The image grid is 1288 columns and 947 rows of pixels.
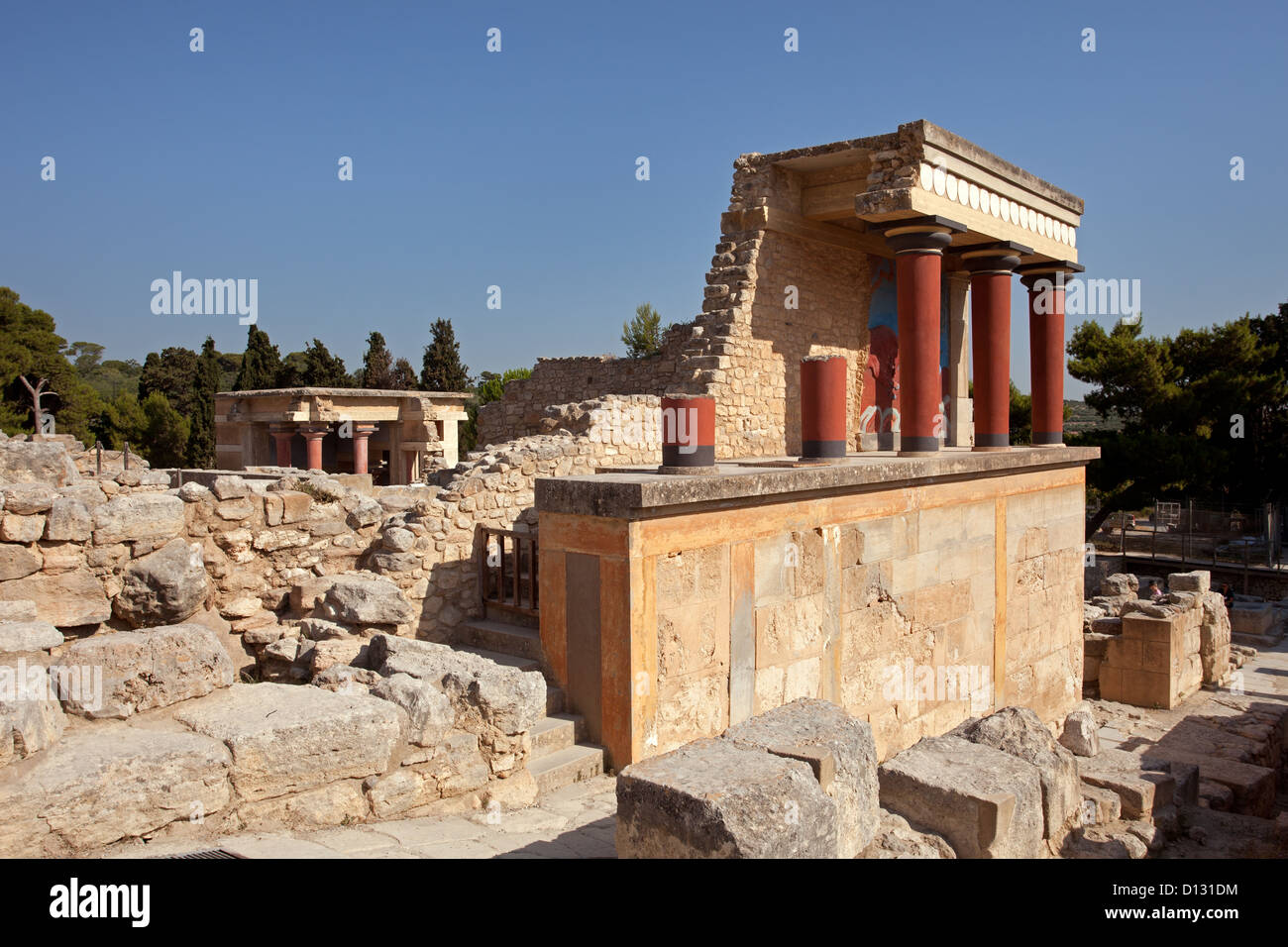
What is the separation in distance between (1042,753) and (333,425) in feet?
67.3

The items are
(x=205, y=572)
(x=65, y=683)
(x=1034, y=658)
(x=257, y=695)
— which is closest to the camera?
(x=65, y=683)

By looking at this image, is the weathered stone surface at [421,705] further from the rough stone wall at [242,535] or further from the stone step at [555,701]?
the rough stone wall at [242,535]

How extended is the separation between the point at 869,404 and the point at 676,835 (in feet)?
36.2

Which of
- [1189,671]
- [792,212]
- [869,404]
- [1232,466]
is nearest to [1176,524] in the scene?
[1232,466]

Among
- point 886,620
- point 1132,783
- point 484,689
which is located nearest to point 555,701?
point 484,689

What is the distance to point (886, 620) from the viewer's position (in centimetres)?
823

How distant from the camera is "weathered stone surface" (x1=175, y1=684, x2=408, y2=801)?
155 inches

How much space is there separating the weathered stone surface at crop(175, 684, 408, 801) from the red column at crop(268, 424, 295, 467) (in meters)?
19.2

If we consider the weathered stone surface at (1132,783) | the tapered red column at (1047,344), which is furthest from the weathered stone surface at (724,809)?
the tapered red column at (1047,344)

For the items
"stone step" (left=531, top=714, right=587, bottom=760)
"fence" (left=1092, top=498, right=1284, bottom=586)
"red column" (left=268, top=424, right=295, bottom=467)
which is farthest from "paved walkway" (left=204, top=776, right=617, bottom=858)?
"fence" (left=1092, top=498, right=1284, bottom=586)

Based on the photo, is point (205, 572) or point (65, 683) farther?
point (205, 572)

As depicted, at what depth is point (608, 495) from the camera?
580 centimetres

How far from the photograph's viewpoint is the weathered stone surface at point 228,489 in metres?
6.95
